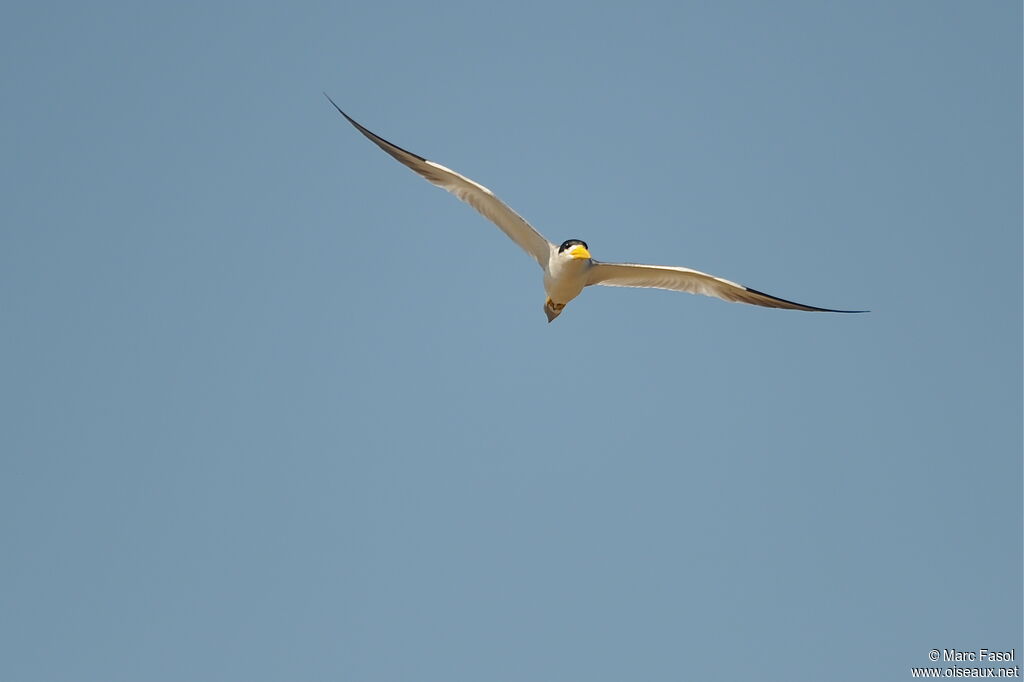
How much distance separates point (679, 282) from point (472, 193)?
17.0 ft

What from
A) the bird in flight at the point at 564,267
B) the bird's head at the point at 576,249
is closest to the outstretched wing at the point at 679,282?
the bird in flight at the point at 564,267

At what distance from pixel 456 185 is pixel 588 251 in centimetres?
329

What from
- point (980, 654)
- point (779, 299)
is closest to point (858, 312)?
point (779, 299)

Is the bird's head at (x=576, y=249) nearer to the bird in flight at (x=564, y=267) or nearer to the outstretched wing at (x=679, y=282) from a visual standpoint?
the bird in flight at (x=564, y=267)

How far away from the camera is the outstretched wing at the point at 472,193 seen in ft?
→ 73.6

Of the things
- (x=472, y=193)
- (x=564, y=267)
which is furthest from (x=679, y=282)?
(x=472, y=193)

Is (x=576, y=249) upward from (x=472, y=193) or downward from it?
downward

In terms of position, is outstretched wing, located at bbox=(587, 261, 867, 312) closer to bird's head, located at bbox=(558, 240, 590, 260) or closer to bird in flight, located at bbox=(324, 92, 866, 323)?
bird in flight, located at bbox=(324, 92, 866, 323)

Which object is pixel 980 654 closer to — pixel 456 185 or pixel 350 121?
pixel 456 185

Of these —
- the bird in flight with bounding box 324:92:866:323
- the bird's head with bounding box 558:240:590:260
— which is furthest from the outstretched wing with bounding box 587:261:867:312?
the bird's head with bounding box 558:240:590:260

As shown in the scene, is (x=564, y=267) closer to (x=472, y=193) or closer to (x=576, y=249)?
(x=576, y=249)

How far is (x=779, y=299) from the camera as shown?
23422 millimetres

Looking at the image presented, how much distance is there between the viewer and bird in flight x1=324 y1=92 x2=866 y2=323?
73.5 feet

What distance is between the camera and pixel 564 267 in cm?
2236
